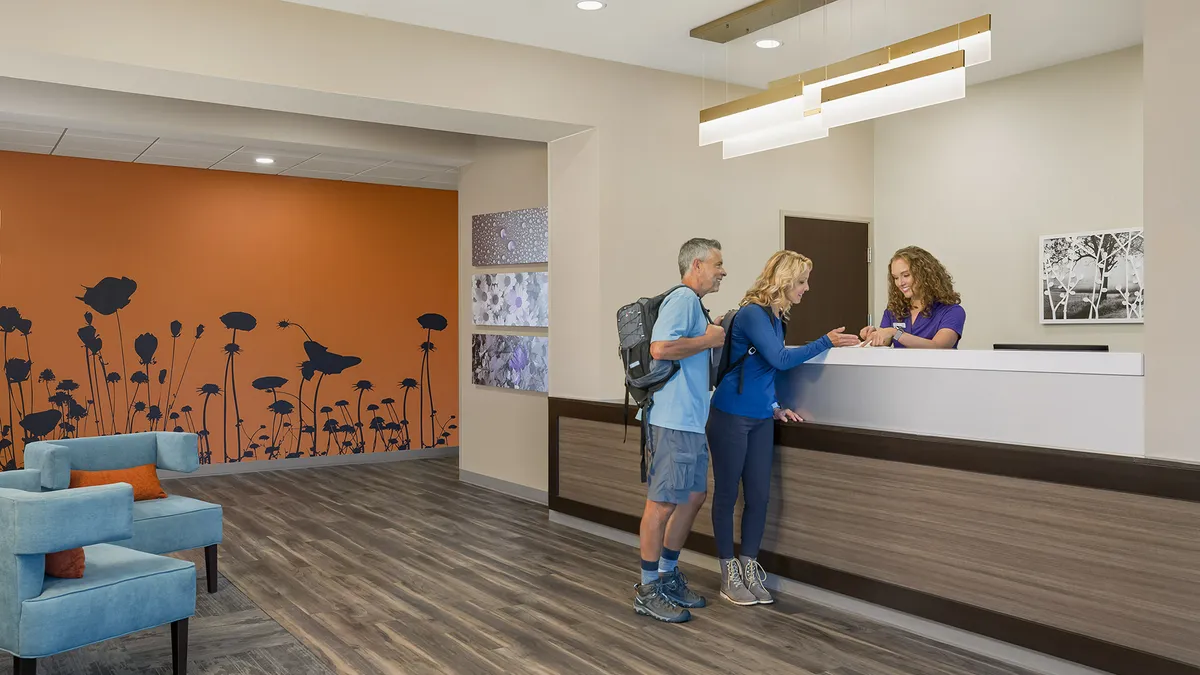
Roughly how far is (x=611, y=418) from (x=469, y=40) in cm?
236

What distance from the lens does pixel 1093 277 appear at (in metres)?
5.77

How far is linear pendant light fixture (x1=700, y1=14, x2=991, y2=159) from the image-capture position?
3.94m

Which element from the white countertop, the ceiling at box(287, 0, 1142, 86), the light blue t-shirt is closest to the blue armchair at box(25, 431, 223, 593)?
the light blue t-shirt

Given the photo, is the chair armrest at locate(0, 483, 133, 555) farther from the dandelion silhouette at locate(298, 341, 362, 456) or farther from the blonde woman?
the dandelion silhouette at locate(298, 341, 362, 456)

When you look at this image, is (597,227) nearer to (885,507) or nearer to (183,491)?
(885,507)

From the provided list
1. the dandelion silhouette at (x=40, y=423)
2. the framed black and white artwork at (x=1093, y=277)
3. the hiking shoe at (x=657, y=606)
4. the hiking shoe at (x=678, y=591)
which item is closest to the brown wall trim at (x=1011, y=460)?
the hiking shoe at (x=678, y=591)

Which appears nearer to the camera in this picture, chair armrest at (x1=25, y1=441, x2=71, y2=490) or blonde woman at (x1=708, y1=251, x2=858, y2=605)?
chair armrest at (x1=25, y1=441, x2=71, y2=490)

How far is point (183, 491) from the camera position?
7562mm

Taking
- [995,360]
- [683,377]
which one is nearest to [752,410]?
[683,377]

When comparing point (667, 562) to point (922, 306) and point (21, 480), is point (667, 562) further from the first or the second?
point (21, 480)

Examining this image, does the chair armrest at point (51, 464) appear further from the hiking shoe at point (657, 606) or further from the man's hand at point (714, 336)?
the man's hand at point (714, 336)

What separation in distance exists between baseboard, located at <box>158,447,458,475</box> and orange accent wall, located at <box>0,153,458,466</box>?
82 mm

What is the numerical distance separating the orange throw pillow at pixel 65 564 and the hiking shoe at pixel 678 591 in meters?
2.31

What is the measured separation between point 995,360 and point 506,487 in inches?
173
